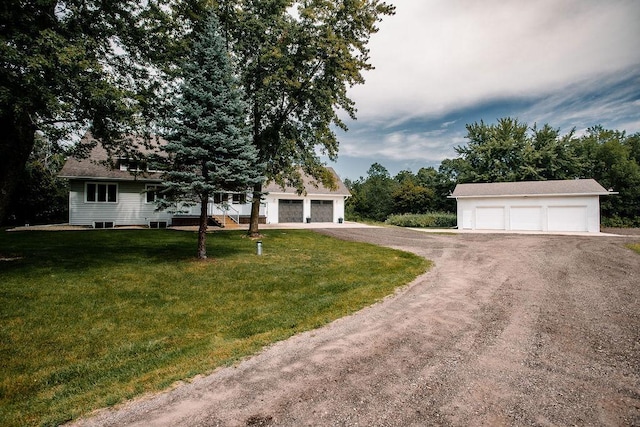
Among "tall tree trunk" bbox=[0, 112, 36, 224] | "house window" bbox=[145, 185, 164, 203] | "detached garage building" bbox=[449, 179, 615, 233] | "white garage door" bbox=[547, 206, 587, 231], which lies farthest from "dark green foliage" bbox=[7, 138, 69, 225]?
"white garage door" bbox=[547, 206, 587, 231]

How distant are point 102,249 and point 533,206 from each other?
98.9 feet

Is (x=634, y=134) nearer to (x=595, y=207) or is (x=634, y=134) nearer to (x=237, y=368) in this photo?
(x=595, y=207)

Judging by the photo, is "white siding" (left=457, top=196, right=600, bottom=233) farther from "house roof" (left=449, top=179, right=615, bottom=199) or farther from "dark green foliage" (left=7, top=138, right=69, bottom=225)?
"dark green foliage" (left=7, top=138, right=69, bottom=225)

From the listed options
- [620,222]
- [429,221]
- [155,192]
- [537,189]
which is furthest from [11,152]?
[620,222]

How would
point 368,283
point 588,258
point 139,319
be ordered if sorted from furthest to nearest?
point 588,258 → point 368,283 → point 139,319

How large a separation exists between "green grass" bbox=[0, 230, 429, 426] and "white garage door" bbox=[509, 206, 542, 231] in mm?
19013

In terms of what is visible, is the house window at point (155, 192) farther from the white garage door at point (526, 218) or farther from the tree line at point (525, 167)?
the white garage door at point (526, 218)

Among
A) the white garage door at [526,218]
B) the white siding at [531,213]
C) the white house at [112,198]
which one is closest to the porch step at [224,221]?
the white house at [112,198]

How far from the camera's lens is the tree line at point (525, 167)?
32531 mm

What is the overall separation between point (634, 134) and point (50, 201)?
2714 inches

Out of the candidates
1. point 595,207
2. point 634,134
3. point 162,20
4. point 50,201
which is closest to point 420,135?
point 595,207

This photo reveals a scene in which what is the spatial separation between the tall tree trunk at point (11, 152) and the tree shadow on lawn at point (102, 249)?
1.98 meters

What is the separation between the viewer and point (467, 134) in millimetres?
42406

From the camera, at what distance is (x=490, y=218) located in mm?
27250
